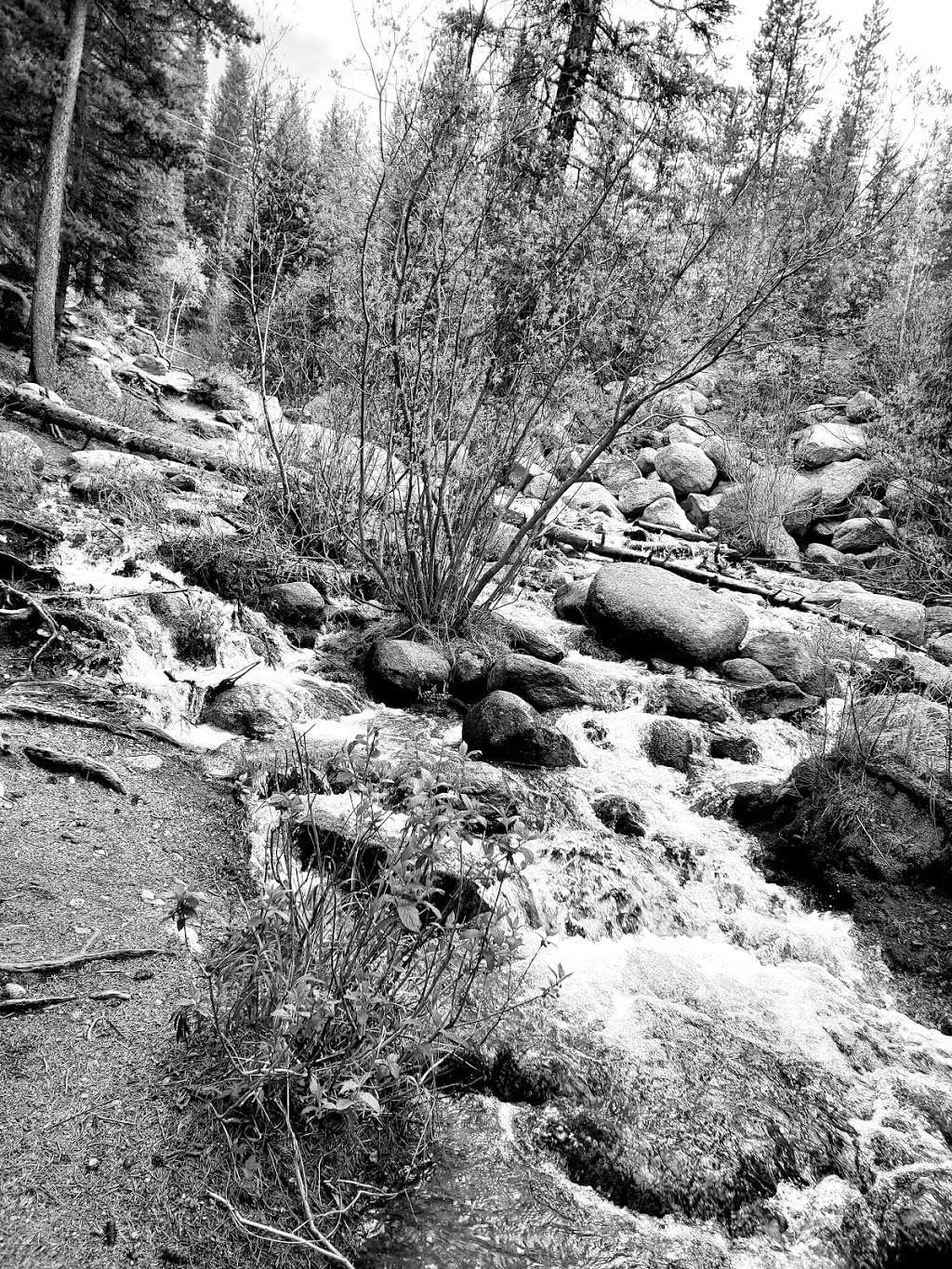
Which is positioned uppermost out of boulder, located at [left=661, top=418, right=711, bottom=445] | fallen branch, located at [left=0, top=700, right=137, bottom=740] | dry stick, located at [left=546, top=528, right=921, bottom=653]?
boulder, located at [left=661, top=418, right=711, bottom=445]

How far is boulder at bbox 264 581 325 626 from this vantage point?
6.35 metres

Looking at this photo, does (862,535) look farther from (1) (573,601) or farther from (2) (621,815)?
(2) (621,815)

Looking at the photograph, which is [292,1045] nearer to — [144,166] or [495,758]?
[495,758]

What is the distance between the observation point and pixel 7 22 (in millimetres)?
9930

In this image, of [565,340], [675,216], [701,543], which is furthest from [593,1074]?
[701,543]

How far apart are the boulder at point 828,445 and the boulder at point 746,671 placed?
29.2ft

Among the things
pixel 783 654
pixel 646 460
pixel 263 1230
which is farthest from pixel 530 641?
pixel 646 460

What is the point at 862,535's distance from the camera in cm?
1218

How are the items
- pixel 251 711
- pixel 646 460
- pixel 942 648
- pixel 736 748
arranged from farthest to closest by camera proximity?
pixel 646 460
pixel 942 648
pixel 736 748
pixel 251 711

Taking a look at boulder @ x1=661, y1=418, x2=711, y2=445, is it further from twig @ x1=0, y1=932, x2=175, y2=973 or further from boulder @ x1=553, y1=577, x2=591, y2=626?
twig @ x1=0, y1=932, x2=175, y2=973

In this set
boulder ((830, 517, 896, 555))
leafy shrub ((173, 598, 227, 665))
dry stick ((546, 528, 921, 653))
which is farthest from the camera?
boulder ((830, 517, 896, 555))

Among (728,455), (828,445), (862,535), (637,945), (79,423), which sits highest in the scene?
(828,445)

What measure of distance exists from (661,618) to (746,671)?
86 cm

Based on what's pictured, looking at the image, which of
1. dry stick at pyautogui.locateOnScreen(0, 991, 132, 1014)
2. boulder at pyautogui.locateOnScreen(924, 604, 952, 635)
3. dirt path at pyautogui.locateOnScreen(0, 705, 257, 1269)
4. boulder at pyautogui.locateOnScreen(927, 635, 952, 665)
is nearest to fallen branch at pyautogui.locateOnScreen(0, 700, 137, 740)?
dirt path at pyautogui.locateOnScreen(0, 705, 257, 1269)
